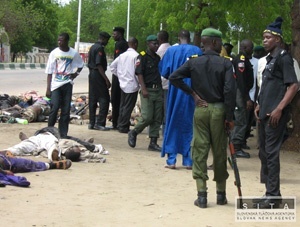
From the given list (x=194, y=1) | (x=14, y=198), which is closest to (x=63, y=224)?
(x=14, y=198)

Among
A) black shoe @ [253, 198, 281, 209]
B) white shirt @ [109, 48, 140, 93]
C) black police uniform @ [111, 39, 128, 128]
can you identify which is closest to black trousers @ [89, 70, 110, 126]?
black police uniform @ [111, 39, 128, 128]

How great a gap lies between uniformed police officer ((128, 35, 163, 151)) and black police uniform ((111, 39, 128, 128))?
298cm

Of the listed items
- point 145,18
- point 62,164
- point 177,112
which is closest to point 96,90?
point 177,112

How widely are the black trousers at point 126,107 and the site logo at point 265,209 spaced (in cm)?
650

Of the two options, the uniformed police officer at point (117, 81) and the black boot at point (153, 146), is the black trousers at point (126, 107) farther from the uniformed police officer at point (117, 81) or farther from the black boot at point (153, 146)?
the black boot at point (153, 146)

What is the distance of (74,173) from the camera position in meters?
9.59

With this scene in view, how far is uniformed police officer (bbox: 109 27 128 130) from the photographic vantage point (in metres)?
15.1

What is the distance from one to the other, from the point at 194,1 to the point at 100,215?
52.1 feet

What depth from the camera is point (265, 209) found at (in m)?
7.67

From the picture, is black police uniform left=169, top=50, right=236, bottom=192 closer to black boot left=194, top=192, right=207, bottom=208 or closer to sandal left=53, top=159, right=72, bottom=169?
black boot left=194, top=192, right=207, bottom=208

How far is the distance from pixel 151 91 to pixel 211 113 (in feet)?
14.4

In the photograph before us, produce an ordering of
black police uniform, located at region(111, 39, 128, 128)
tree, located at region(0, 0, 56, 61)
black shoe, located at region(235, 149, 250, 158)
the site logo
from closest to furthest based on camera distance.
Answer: the site logo < black shoe, located at region(235, 149, 250, 158) < black police uniform, located at region(111, 39, 128, 128) < tree, located at region(0, 0, 56, 61)

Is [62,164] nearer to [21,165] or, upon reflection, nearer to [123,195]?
[21,165]

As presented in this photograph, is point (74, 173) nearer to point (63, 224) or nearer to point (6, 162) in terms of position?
point (6, 162)
